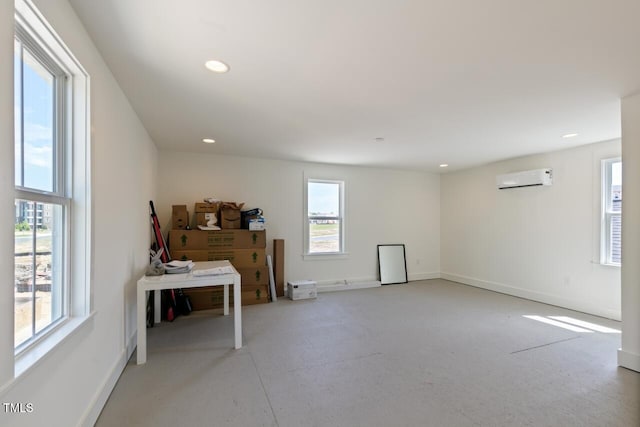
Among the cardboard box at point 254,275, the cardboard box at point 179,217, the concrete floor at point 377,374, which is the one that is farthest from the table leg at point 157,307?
the cardboard box at point 254,275

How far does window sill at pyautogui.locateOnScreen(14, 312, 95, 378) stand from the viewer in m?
1.15

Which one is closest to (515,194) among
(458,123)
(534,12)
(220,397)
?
(458,123)

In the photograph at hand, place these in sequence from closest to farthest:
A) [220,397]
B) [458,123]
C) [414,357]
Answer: [220,397], [414,357], [458,123]

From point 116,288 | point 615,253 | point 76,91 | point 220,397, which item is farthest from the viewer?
point 615,253

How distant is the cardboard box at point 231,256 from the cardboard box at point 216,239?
58 millimetres

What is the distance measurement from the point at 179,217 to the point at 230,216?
2.39 ft

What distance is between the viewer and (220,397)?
84.1 inches

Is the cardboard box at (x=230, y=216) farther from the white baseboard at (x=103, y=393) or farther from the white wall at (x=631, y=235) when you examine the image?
the white wall at (x=631, y=235)

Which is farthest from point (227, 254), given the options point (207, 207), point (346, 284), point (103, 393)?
point (103, 393)

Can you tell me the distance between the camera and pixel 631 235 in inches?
102

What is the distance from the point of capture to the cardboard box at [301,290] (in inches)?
190

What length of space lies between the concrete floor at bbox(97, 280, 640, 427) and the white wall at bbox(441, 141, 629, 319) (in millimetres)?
563

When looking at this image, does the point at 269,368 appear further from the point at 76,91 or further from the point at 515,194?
the point at 515,194

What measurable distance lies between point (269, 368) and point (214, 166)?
11.1 feet
